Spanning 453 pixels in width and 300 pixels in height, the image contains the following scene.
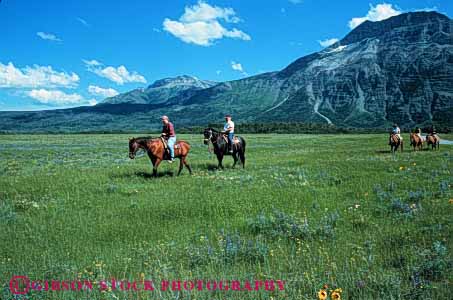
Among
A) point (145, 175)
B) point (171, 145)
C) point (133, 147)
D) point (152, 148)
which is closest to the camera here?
point (133, 147)

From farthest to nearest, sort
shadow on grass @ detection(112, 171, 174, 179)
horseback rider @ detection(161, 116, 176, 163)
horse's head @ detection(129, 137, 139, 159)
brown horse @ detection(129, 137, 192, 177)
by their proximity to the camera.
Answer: horseback rider @ detection(161, 116, 176, 163), shadow on grass @ detection(112, 171, 174, 179), brown horse @ detection(129, 137, 192, 177), horse's head @ detection(129, 137, 139, 159)

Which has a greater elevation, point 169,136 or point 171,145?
point 169,136

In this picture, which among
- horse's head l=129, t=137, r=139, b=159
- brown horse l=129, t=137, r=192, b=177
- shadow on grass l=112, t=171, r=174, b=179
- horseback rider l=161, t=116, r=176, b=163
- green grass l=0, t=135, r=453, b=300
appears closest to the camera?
green grass l=0, t=135, r=453, b=300

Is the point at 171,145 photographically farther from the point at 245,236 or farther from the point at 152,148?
the point at 245,236

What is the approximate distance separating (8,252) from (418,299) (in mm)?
7905

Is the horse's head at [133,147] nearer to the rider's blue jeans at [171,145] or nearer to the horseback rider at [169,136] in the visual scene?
the horseback rider at [169,136]

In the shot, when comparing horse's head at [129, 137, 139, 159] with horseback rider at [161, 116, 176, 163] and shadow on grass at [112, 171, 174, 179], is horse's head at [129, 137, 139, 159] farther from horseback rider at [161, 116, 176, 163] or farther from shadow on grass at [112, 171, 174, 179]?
horseback rider at [161, 116, 176, 163]

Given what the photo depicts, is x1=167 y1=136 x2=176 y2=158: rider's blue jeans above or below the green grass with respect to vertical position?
above

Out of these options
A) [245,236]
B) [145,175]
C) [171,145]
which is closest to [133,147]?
[145,175]

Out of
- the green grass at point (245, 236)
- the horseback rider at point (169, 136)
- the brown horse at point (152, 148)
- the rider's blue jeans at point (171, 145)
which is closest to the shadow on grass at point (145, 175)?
the brown horse at point (152, 148)

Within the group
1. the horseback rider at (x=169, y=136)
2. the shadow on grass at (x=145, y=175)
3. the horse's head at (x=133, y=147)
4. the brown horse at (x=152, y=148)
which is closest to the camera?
the horse's head at (x=133, y=147)

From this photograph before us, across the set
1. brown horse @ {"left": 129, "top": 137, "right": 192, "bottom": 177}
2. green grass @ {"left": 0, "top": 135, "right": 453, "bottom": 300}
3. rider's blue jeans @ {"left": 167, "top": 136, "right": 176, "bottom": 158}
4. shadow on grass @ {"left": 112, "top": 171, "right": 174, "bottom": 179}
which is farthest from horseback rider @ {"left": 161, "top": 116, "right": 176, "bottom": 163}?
green grass @ {"left": 0, "top": 135, "right": 453, "bottom": 300}

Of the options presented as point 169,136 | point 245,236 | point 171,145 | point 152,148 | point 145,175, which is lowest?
point 245,236

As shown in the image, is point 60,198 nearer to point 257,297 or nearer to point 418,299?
point 257,297
